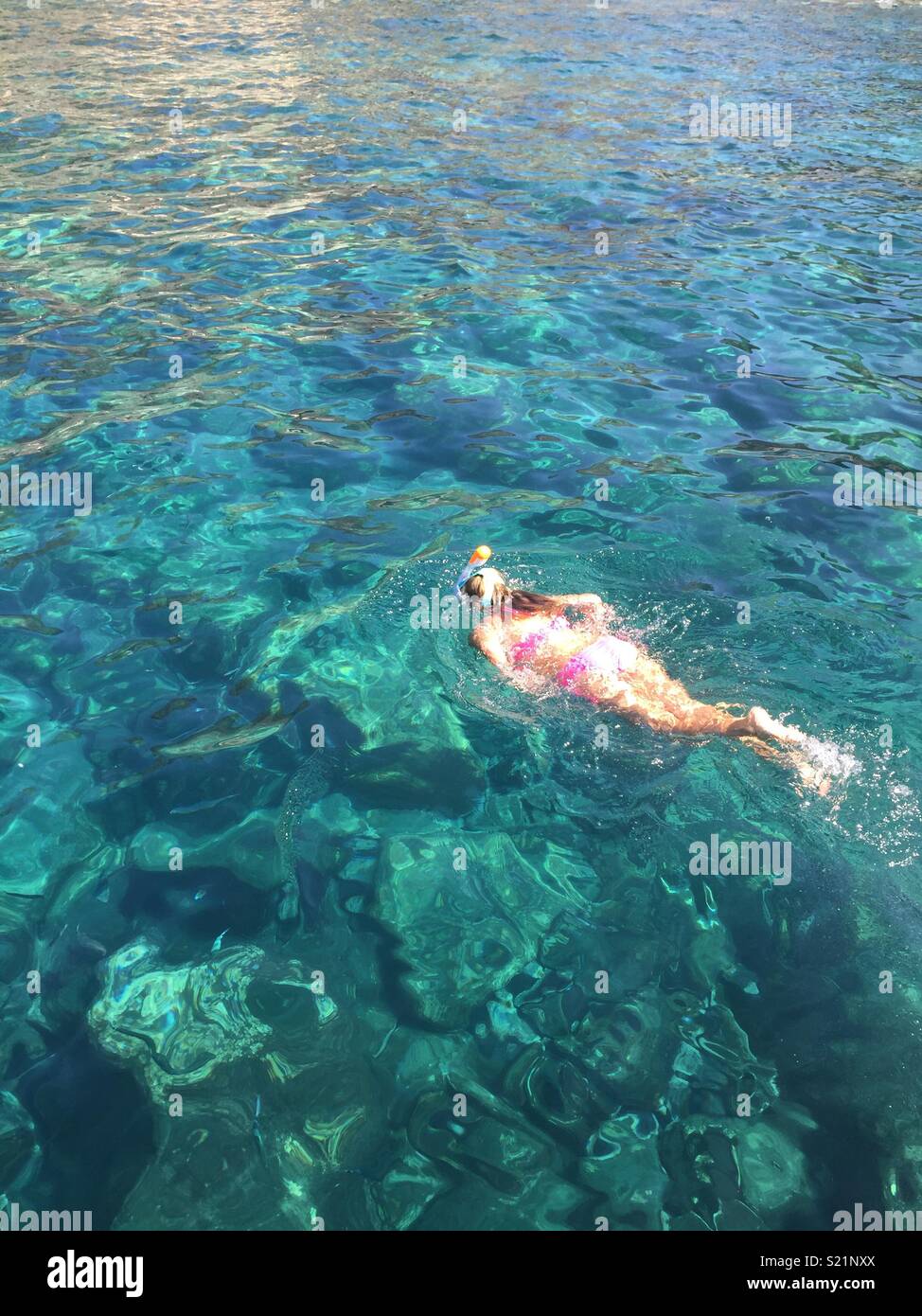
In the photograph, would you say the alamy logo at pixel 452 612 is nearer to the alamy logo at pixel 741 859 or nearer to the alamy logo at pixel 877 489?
the alamy logo at pixel 741 859

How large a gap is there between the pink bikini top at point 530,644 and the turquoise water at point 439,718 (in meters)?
0.25

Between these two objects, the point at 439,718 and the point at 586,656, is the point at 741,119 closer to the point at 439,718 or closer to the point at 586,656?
the point at 586,656

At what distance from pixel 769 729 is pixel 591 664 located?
4.09ft

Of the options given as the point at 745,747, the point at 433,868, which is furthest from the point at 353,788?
the point at 745,747

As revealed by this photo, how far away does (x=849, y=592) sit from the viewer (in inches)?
318

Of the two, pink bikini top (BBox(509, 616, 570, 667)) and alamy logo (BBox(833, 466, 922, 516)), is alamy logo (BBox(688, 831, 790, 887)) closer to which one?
pink bikini top (BBox(509, 616, 570, 667))

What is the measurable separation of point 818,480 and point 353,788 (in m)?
5.67

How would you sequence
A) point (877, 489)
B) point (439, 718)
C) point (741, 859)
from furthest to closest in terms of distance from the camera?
point (877, 489)
point (439, 718)
point (741, 859)

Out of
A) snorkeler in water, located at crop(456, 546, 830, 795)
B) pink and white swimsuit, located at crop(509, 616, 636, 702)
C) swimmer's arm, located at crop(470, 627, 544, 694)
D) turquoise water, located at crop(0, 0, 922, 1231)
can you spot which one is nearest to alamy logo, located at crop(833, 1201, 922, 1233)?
turquoise water, located at crop(0, 0, 922, 1231)

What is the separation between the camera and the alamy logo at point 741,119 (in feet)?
64.5

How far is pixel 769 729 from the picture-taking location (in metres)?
6.30

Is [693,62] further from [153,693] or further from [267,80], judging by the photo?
[153,693]

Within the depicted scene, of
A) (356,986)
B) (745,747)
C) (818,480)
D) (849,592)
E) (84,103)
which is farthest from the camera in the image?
(84,103)
